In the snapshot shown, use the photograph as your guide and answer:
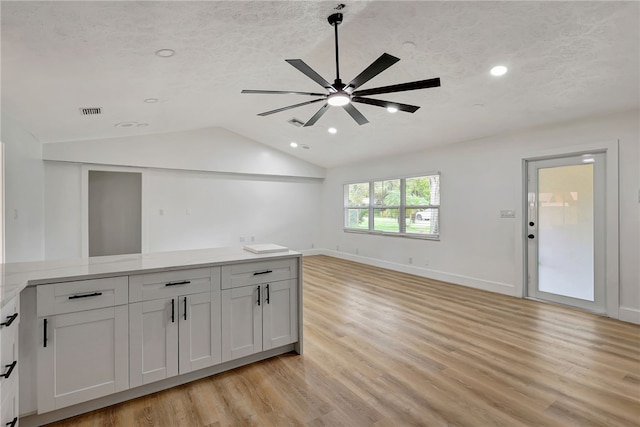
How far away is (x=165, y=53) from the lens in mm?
2666

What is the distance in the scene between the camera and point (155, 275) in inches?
84.7

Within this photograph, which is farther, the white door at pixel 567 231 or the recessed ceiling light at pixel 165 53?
the white door at pixel 567 231

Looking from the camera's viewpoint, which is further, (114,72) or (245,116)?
(245,116)

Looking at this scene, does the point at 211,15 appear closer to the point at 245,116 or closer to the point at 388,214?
the point at 245,116

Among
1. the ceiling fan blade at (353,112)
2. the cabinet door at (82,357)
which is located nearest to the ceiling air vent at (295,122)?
the ceiling fan blade at (353,112)

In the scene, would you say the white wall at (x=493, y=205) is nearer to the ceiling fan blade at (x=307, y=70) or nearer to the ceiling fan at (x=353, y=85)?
→ the ceiling fan at (x=353, y=85)

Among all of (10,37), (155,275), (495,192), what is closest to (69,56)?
(10,37)

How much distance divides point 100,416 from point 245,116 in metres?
4.87

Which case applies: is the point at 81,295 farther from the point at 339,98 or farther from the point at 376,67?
the point at 376,67

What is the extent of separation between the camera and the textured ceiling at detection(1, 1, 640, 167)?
220 centimetres

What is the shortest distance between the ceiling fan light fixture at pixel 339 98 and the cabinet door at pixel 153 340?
6.19ft

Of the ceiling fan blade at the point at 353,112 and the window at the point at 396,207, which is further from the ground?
the ceiling fan blade at the point at 353,112

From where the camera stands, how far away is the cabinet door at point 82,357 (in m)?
1.83

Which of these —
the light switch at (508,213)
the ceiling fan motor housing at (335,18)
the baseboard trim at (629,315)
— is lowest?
the baseboard trim at (629,315)
